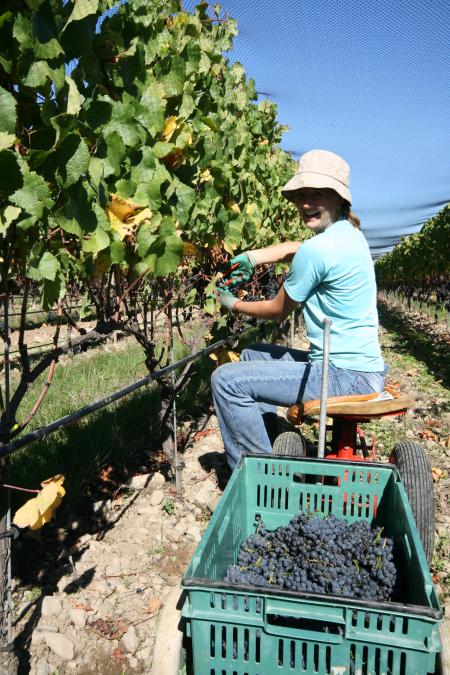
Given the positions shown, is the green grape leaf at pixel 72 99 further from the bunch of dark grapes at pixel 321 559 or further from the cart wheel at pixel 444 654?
the cart wheel at pixel 444 654

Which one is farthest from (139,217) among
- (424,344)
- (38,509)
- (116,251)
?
(424,344)

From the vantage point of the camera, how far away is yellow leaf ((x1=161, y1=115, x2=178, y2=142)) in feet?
7.52

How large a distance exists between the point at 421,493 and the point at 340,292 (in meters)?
0.93

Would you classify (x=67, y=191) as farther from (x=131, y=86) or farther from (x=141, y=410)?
(x=141, y=410)

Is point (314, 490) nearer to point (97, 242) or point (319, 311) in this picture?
point (319, 311)

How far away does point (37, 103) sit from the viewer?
4.59 feet

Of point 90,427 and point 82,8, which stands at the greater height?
point 82,8

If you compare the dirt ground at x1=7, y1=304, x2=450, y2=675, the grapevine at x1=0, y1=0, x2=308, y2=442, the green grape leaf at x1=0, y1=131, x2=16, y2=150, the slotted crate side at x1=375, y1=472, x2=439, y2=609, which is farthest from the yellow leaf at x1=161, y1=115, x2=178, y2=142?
the dirt ground at x1=7, y1=304, x2=450, y2=675

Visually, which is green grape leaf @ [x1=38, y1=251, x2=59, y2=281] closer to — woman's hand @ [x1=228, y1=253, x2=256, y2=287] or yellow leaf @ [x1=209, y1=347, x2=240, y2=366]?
woman's hand @ [x1=228, y1=253, x2=256, y2=287]

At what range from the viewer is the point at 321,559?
5.90 ft

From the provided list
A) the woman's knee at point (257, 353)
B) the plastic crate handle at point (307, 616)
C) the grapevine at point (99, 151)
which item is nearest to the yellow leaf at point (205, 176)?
the grapevine at point (99, 151)

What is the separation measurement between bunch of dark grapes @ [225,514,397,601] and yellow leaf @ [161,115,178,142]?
165cm

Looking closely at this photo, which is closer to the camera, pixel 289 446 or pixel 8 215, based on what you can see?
pixel 8 215

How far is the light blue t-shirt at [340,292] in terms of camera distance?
2.43 metres
